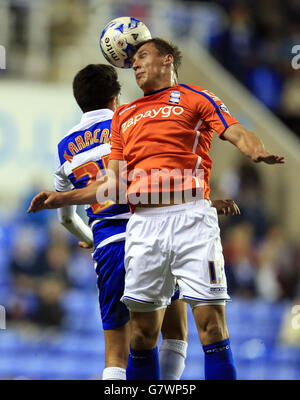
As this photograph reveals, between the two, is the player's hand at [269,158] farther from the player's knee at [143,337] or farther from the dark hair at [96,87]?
the dark hair at [96,87]

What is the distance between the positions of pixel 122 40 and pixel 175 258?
136cm

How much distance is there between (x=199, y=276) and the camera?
3379 millimetres

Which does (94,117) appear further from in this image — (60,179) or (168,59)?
(168,59)

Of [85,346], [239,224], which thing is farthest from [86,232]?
[239,224]

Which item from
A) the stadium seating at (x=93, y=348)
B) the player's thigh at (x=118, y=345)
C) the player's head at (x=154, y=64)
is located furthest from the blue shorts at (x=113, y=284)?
the stadium seating at (x=93, y=348)

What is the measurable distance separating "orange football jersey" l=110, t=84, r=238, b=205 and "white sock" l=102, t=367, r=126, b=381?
3.39 feet

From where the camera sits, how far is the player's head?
3672 mm

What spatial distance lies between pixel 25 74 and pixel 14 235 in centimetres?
266

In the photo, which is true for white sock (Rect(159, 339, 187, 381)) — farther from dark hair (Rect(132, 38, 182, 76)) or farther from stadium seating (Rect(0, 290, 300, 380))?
stadium seating (Rect(0, 290, 300, 380))

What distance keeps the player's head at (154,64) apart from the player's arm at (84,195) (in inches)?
16.7

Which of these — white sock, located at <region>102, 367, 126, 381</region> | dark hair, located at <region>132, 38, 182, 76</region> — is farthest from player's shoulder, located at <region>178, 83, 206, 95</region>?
white sock, located at <region>102, 367, 126, 381</region>

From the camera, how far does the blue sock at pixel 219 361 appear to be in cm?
335

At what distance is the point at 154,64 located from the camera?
145 inches
